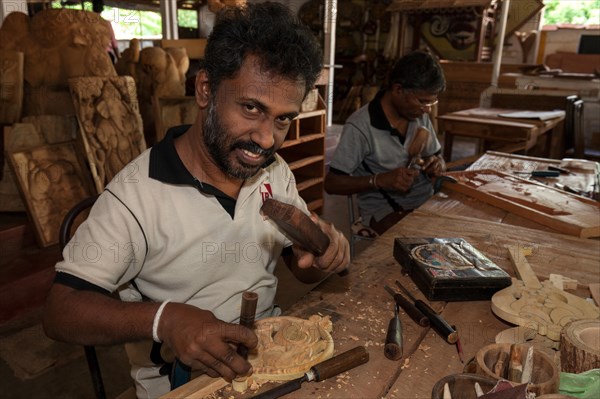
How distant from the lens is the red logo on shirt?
166cm

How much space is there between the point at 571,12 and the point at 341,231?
38.0ft

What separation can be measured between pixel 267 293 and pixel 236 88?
0.75 meters

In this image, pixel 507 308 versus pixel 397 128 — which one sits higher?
pixel 397 128

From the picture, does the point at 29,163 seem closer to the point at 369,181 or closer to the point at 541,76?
the point at 369,181

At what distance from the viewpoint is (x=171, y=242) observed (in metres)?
1.44

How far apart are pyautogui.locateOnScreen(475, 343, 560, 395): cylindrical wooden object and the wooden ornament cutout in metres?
0.37

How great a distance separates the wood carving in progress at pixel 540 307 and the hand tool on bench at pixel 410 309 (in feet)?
0.78

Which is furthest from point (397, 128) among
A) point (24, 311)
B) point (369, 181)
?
point (24, 311)

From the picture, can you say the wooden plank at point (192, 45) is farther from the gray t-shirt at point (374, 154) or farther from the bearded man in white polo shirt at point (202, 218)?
the bearded man in white polo shirt at point (202, 218)

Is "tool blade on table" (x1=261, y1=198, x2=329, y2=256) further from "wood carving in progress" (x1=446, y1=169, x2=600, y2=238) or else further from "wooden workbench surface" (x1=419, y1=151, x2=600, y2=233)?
"wood carving in progress" (x1=446, y1=169, x2=600, y2=238)

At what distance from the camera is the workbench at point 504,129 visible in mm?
4773

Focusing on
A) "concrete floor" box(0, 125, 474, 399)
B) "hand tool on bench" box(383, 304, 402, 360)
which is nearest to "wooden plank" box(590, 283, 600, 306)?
"hand tool on bench" box(383, 304, 402, 360)

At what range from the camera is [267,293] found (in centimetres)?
169

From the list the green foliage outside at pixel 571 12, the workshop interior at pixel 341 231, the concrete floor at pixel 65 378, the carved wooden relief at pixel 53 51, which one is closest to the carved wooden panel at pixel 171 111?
the workshop interior at pixel 341 231
